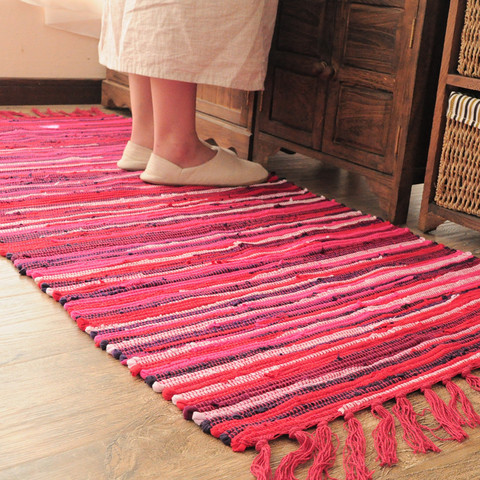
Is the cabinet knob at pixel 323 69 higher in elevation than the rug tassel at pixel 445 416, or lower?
higher

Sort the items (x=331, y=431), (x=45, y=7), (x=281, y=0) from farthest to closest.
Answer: (x=45, y=7) → (x=281, y=0) → (x=331, y=431)

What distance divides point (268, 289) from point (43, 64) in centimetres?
200

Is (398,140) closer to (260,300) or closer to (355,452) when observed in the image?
(260,300)

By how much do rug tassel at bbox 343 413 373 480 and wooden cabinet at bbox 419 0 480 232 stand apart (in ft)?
2.62

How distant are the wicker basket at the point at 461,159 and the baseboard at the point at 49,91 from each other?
1.84 meters

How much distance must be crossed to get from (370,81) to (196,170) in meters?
0.51

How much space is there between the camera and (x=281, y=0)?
2.02m

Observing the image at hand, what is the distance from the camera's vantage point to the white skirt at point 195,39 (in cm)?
173

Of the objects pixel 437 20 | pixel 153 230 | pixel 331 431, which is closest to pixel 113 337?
pixel 331 431

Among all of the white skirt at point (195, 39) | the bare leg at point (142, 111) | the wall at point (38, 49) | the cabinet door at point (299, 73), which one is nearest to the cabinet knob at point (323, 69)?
the cabinet door at point (299, 73)

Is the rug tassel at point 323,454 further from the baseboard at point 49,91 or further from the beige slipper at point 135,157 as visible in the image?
the baseboard at point 49,91

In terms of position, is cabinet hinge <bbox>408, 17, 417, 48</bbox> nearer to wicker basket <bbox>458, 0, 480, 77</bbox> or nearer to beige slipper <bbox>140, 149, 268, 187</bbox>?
wicker basket <bbox>458, 0, 480, 77</bbox>

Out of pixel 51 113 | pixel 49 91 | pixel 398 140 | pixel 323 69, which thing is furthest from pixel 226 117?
pixel 49 91

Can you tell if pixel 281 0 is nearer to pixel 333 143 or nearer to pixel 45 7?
pixel 333 143
